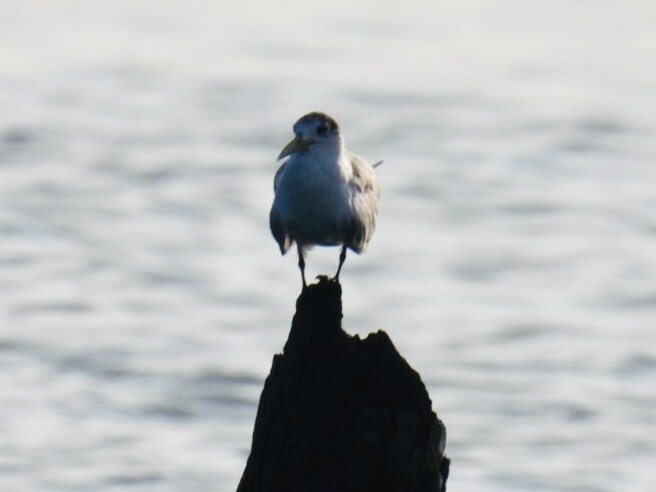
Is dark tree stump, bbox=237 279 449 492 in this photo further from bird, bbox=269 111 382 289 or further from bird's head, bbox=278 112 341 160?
bird's head, bbox=278 112 341 160

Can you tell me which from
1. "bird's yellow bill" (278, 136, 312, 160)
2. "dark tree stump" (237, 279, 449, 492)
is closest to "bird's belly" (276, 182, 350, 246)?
"bird's yellow bill" (278, 136, 312, 160)

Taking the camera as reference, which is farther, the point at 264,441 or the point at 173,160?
the point at 173,160

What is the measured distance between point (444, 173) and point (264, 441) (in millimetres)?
A: 23804

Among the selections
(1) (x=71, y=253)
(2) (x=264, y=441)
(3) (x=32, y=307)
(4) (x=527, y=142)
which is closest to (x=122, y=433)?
(3) (x=32, y=307)

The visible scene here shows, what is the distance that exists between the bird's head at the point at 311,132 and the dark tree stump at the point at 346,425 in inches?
99.4

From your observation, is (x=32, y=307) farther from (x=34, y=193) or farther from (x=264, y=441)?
(x=264, y=441)

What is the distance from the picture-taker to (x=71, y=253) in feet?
100

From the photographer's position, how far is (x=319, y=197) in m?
11.9

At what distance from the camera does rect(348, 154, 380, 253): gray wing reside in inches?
479

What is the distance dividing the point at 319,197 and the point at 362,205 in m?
0.51

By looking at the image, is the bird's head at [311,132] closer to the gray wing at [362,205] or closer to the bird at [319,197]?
the bird at [319,197]

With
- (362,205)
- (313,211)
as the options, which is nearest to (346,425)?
(313,211)

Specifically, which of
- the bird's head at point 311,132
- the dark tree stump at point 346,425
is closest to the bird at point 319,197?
the bird's head at point 311,132

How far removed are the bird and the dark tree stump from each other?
1866 millimetres
